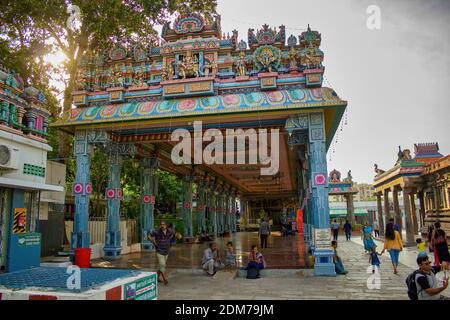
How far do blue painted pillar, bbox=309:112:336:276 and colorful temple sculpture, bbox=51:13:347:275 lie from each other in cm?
3

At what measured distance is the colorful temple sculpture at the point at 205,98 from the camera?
400 inches

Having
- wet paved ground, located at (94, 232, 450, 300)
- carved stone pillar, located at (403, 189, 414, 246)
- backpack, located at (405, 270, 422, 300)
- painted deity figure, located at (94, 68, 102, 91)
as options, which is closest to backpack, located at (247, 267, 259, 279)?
wet paved ground, located at (94, 232, 450, 300)

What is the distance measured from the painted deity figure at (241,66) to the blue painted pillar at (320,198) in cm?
270

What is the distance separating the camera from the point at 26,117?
29.4 ft

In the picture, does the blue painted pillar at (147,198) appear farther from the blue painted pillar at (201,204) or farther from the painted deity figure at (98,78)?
the blue painted pillar at (201,204)

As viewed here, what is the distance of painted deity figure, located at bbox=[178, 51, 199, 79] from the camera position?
11289mm

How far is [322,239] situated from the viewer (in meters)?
9.47

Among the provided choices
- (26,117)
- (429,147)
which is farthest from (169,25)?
(429,147)

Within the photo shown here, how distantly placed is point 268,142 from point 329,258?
613 cm

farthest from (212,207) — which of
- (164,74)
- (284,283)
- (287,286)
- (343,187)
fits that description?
(287,286)

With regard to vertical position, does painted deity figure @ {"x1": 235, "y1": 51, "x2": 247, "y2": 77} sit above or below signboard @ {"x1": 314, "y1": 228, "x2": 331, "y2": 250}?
above

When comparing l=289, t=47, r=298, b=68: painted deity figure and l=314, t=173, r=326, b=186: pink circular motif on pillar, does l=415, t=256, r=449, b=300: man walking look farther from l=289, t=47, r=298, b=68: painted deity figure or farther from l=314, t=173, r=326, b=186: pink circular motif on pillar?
l=289, t=47, r=298, b=68: painted deity figure

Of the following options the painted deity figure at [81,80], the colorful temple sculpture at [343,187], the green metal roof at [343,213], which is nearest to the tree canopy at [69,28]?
the painted deity figure at [81,80]
